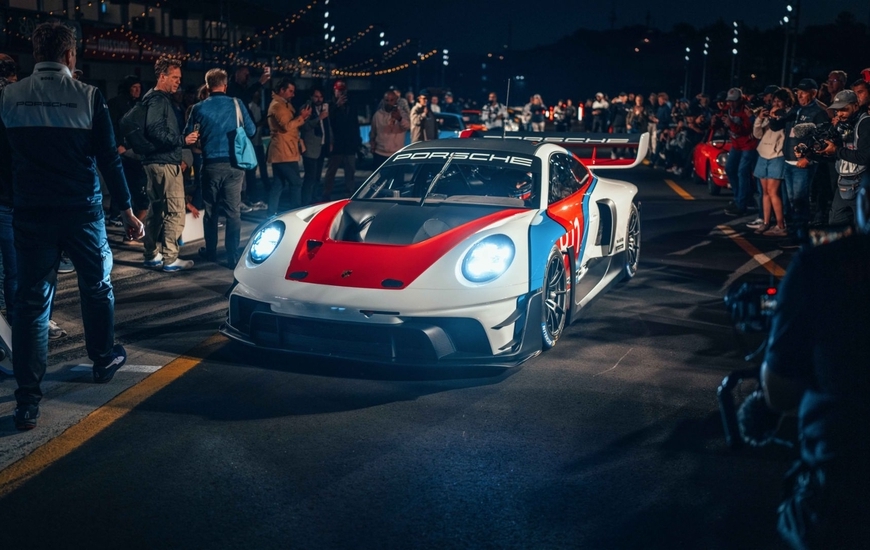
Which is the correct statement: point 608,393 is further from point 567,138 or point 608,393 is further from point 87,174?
point 567,138

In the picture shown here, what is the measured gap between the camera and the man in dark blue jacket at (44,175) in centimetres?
448

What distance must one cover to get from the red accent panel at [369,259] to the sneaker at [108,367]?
3.45ft

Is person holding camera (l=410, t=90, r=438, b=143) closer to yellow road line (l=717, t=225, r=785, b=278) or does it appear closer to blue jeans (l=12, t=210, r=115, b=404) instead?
yellow road line (l=717, t=225, r=785, b=278)

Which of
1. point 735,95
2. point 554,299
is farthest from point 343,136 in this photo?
point 554,299

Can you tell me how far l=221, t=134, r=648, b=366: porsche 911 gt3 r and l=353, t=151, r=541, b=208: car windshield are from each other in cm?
1

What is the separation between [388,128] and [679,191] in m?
5.81

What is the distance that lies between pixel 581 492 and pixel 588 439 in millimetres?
645

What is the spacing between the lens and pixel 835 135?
29.8 feet

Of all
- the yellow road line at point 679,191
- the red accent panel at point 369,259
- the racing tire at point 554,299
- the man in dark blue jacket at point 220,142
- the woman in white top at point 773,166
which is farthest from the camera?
the yellow road line at point 679,191

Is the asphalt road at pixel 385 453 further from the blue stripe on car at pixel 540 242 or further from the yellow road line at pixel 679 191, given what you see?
the yellow road line at pixel 679 191

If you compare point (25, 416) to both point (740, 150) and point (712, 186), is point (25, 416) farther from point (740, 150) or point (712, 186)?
point (712, 186)

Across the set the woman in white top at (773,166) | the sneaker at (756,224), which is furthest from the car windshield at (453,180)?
the sneaker at (756,224)

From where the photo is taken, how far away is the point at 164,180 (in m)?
8.35

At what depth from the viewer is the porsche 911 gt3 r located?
519cm
